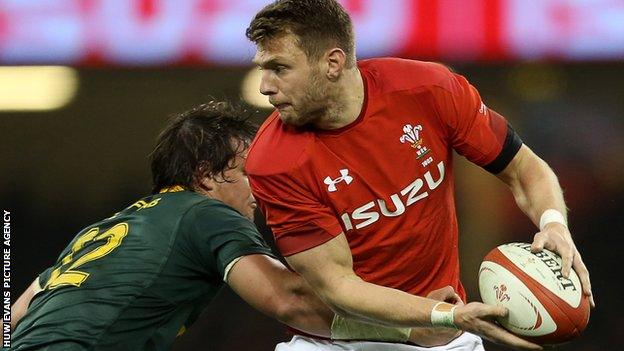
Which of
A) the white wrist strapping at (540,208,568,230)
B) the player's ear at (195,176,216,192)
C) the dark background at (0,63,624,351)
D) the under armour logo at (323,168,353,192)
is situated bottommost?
the dark background at (0,63,624,351)

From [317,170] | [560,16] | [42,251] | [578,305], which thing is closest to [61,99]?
[42,251]

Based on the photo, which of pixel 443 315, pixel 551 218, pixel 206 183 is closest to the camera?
pixel 443 315

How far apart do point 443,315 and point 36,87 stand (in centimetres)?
395

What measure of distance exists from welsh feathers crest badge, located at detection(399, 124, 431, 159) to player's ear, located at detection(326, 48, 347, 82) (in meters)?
0.28

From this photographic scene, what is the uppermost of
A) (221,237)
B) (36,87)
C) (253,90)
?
(221,237)

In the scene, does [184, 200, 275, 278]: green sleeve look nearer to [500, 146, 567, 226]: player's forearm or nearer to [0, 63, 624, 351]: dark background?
[500, 146, 567, 226]: player's forearm

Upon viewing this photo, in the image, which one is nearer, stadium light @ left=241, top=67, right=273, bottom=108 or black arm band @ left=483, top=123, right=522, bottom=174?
black arm band @ left=483, top=123, right=522, bottom=174

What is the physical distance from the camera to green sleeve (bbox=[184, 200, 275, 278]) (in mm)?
3732

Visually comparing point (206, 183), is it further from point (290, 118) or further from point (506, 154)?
point (506, 154)

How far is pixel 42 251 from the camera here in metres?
6.64

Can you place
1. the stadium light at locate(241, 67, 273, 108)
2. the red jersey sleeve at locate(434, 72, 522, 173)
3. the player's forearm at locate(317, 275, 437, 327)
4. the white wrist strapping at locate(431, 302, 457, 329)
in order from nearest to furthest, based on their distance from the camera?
1. the white wrist strapping at locate(431, 302, 457, 329)
2. the player's forearm at locate(317, 275, 437, 327)
3. the red jersey sleeve at locate(434, 72, 522, 173)
4. the stadium light at locate(241, 67, 273, 108)

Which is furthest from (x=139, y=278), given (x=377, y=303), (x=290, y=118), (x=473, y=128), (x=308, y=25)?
(x=473, y=128)

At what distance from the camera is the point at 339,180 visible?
141 inches

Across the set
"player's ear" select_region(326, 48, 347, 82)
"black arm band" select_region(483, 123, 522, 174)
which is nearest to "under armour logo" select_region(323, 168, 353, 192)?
"player's ear" select_region(326, 48, 347, 82)
